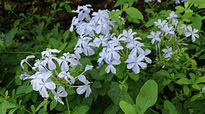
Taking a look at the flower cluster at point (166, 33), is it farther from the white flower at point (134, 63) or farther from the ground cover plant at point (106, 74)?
the white flower at point (134, 63)

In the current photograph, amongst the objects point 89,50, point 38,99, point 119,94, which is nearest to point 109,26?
point 89,50

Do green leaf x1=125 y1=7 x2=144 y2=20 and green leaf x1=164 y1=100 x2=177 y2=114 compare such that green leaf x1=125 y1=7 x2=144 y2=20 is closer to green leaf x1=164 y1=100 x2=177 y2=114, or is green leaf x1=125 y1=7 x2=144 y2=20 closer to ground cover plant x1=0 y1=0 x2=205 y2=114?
ground cover plant x1=0 y1=0 x2=205 y2=114

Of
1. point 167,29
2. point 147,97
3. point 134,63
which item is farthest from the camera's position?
point 167,29

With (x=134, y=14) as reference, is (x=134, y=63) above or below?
below

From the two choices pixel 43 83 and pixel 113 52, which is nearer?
pixel 43 83

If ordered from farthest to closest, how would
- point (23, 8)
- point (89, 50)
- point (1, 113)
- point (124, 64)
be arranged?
point (23, 8) < point (89, 50) < point (124, 64) < point (1, 113)

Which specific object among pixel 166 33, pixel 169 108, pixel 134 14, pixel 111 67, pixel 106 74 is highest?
pixel 134 14

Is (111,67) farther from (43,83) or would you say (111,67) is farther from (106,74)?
(43,83)

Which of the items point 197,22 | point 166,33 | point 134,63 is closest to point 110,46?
point 134,63

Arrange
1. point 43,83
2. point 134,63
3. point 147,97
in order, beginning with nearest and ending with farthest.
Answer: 1. point 147,97
2. point 43,83
3. point 134,63

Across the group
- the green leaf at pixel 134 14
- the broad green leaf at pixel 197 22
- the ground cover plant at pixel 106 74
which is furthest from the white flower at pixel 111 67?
the broad green leaf at pixel 197 22

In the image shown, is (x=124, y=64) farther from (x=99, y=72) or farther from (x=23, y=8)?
(x=23, y=8)
